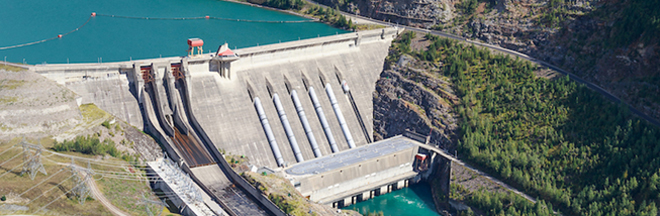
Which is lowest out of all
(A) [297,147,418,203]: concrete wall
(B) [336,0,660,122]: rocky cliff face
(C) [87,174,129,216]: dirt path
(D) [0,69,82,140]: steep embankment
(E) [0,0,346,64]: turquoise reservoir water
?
(A) [297,147,418,203]: concrete wall

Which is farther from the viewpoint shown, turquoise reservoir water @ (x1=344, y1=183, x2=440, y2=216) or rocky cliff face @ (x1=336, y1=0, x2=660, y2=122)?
rocky cliff face @ (x1=336, y1=0, x2=660, y2=122)

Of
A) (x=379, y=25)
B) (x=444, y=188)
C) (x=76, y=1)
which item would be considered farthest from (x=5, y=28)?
(x=444, y=188)

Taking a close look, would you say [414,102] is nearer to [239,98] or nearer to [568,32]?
[239,98]

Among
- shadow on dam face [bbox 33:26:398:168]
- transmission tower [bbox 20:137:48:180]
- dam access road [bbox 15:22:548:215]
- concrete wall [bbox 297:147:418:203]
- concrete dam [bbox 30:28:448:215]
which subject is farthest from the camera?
shadow on dam face [bbox 33:26:398:168]

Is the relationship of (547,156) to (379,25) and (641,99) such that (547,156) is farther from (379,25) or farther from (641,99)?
(379,25)

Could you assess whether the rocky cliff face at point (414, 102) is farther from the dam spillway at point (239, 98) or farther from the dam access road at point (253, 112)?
the dam access road at point (253, 112)

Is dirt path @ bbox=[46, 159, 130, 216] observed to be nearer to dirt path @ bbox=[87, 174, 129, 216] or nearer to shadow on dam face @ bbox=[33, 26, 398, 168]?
dirt path @ bbox=[87, 174, 129, 216]

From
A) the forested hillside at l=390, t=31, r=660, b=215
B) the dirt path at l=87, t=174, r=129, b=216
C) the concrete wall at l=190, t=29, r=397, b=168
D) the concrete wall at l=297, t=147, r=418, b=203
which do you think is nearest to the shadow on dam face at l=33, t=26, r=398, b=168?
the concrete wall at l=190, t=29, r=397, b=168
